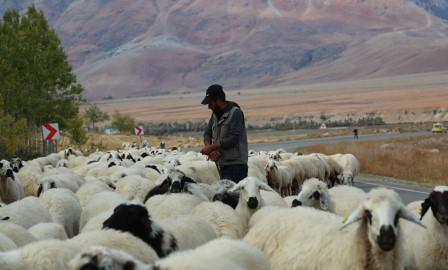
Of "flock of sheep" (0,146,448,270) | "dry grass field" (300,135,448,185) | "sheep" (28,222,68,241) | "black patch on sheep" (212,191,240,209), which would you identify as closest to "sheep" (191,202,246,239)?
"flock of sheep" (0,146,448,270)

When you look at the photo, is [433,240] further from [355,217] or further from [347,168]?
[347,168]

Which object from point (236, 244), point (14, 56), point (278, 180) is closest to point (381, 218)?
point (236, 244)

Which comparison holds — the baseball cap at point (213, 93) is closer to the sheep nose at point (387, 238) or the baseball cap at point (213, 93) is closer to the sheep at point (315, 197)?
the sheep at point (315, 197)

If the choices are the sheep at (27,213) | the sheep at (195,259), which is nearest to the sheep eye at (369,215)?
the sheep at (195,259)

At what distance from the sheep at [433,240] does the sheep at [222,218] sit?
6.71 ft

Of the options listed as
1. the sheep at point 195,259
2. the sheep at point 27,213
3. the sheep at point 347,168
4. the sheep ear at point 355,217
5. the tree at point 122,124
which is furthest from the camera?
the tree at point 122,124

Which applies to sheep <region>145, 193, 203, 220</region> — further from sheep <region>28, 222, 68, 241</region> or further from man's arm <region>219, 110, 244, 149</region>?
sheep <region>28, 222, 68, 241</region>

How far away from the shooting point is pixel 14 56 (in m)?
44.5

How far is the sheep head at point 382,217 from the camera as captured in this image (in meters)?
7.42

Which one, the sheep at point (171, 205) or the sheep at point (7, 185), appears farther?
the sheep at point (7, 185)

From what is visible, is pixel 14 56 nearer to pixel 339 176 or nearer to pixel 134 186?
pixel 339 176

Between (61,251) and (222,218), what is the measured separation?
351 centimetres

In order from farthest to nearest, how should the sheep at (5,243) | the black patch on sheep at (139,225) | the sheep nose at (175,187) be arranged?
the sheep nose at (175,187) < the black patch on sheep at (139,225) < the sheep at (5,243)

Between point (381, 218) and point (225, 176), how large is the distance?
4763 millimetres
